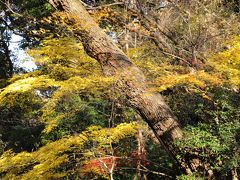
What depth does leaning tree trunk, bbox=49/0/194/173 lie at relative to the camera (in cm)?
516

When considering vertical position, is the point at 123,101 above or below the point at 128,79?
Result: below

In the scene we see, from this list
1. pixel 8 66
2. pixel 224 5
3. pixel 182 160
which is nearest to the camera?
pixel 182 160

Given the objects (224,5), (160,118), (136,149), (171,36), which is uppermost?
(224,5)

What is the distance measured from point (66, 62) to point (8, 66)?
1109 centimetres

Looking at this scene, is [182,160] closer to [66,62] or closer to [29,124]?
[66,62]

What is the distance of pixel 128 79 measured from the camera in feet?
16.9

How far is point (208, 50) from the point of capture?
785 centimetres

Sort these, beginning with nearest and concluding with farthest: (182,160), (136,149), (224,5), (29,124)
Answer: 1. (182,160)
2. (136,149)
3. (224,5)
4. (29,124)

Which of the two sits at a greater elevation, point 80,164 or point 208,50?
point 208,50

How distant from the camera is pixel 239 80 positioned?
486 cm

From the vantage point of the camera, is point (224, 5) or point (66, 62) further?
point (224, 5)

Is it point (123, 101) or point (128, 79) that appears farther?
point (123, 101)

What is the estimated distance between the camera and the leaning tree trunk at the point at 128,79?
516 centimetres

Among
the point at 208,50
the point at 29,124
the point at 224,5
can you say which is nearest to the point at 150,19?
the point at 208,50
